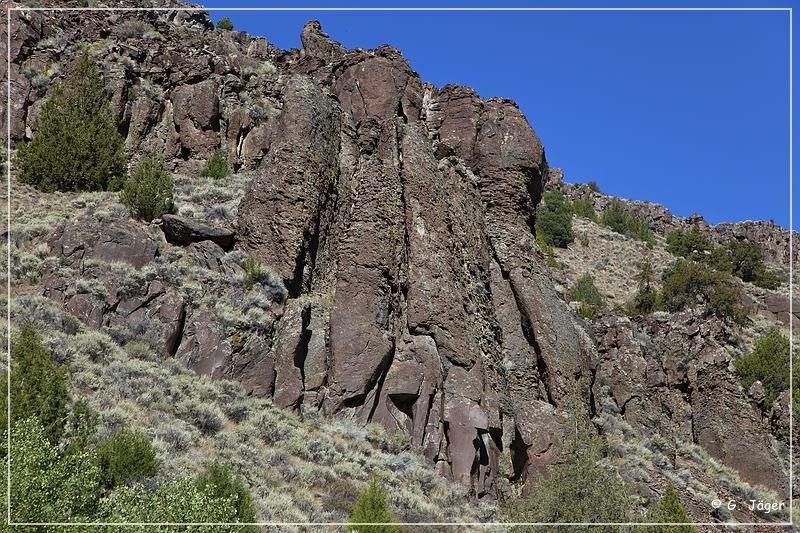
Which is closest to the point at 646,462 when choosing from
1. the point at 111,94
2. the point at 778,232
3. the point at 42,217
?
the point at 42,217

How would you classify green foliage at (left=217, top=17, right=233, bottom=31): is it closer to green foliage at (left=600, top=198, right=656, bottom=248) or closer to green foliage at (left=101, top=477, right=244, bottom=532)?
green foliage at (left=600, top=198, right=656, bottom=248)

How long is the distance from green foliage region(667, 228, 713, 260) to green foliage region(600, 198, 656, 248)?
1775 millimetres

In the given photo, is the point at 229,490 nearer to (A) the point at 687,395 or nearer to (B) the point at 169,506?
(B) the point at 169,506

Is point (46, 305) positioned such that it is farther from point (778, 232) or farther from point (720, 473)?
Result: point (778, 232)

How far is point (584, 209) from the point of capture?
231 feet

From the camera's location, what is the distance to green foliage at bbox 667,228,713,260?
6425 centimetres

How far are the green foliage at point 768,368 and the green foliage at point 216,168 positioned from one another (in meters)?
26.6

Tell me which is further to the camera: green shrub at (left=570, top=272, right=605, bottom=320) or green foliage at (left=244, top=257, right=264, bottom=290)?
green shrub at (left=570, top=272, right=605, bottom=320)

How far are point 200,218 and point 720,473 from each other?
827 inches

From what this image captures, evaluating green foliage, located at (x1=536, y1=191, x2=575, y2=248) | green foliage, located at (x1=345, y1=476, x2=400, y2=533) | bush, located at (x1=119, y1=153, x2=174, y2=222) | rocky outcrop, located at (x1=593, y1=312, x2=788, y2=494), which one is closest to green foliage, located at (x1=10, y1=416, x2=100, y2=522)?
green foliage, located at (x1=345, y1=476, x2=400, y2=533)

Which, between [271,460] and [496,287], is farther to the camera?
[496,287]

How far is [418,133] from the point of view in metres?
26.6

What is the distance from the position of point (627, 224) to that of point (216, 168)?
47.9m

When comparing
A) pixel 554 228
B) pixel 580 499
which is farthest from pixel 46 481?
pixel 554 228
